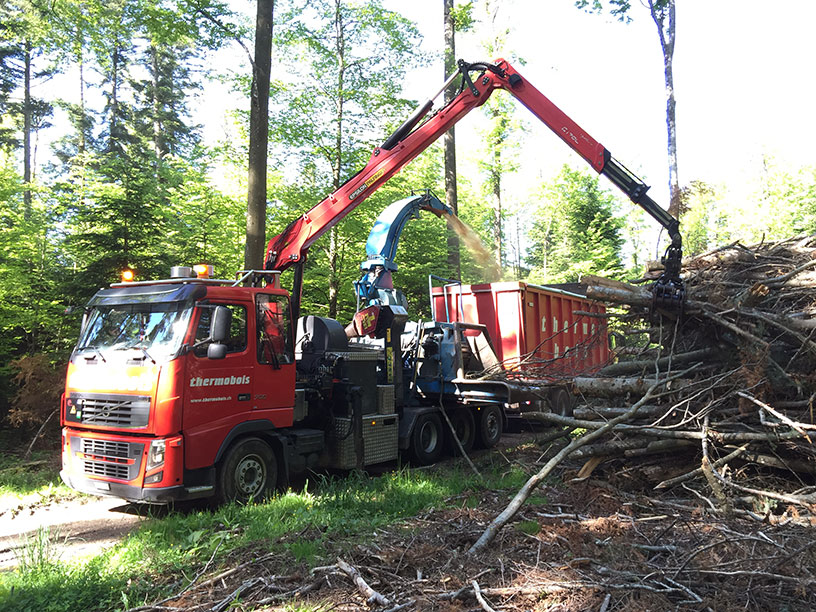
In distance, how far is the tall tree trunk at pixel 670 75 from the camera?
57.0 feet

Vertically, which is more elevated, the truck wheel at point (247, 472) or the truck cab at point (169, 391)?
the truck cab at point (169, 391)

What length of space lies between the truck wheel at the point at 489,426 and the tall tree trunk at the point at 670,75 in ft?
31.0

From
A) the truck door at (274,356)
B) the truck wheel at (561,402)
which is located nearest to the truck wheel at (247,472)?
the truck door at (274,356)

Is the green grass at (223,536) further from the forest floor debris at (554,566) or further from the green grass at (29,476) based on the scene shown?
the green grass at (29,476)

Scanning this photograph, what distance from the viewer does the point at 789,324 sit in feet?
19.7

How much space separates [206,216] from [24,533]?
29.4ft

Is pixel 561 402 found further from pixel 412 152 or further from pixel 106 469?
pixel 106 469

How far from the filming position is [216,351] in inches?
241

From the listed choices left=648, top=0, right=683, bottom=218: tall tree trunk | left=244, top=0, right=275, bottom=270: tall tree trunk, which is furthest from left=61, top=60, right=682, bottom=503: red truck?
left=648, top=0, right=683, bottom=218: tall tree trunk

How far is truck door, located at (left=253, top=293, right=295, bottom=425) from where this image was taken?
22.7 feet

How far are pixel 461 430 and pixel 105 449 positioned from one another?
5990 mm

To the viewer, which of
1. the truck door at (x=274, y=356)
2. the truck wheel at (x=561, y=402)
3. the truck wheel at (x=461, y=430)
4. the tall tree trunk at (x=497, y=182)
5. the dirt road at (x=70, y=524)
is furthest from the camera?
the tall tree trunk at (x=497, y=182)

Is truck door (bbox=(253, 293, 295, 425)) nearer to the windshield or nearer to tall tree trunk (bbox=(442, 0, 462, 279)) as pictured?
the windshield

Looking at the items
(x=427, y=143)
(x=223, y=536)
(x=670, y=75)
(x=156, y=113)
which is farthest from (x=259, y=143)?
(x=156, y=113)
